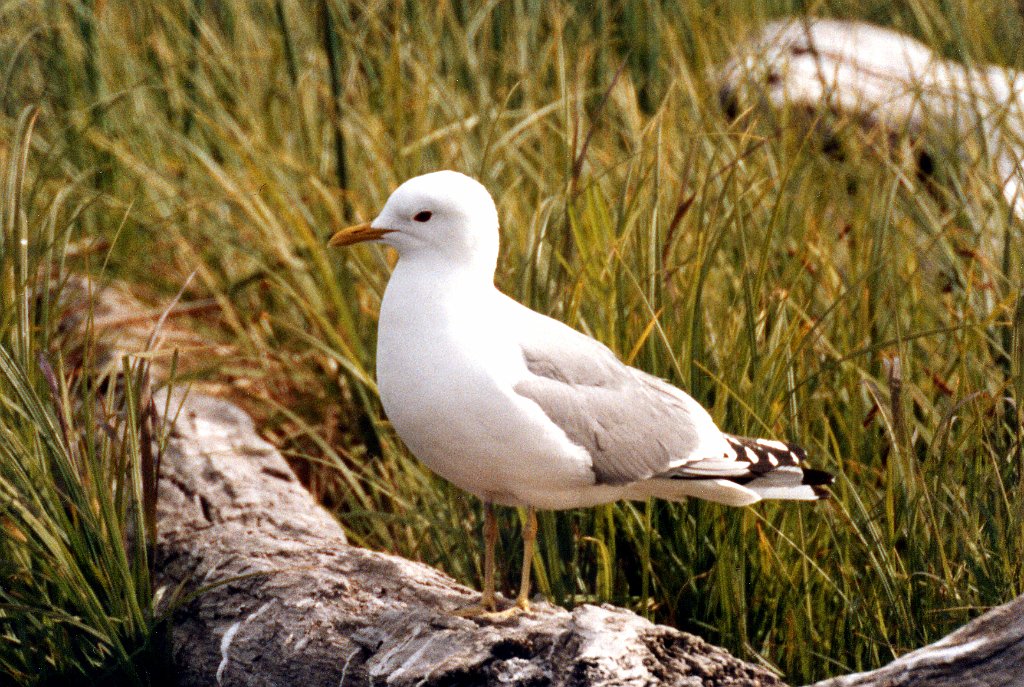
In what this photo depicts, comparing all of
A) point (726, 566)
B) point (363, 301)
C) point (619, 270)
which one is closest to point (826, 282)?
point (619, 270)

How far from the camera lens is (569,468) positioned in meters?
2.57

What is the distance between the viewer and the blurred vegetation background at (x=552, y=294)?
2.73 m

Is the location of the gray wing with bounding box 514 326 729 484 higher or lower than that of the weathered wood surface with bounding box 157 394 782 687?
higher

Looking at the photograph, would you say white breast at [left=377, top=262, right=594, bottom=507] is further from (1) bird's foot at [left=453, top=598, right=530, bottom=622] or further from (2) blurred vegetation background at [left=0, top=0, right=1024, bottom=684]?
(2) blurred vegetation background at [left=0, top=0, right=1024, bottom=684]

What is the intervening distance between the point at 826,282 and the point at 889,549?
3.74 feet

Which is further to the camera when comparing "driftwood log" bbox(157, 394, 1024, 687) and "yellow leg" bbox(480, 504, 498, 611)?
"yellow leg" bbox(480, 504, 498, 611)

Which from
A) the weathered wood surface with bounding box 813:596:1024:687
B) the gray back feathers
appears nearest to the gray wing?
the gray back feathers

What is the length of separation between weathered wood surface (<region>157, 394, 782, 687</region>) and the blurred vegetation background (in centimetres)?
13

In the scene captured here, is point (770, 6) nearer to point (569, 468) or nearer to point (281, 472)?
point (281, 472)

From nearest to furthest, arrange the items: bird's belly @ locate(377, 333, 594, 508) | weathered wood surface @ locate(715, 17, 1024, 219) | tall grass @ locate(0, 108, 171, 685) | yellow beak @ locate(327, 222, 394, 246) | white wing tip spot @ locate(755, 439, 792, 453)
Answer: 1. bird's belly @ locate(377, 333, 594, 508)
2. tall grass @ locate(0, 108, 171, 685)
3. yellow beak @ locate(327, 222, 394, 246)
4. white wing tip spot @ locate(755, 439, 792, 453)
5. weathered wood surface @ locate(715, 17, 1024, 219)

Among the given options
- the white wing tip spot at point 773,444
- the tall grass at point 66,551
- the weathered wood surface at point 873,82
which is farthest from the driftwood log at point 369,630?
the weathered wood surface at point 873,82

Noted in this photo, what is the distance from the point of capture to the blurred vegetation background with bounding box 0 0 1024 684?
2.73m

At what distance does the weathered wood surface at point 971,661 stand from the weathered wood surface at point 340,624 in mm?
272

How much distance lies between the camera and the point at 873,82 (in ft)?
18.4
